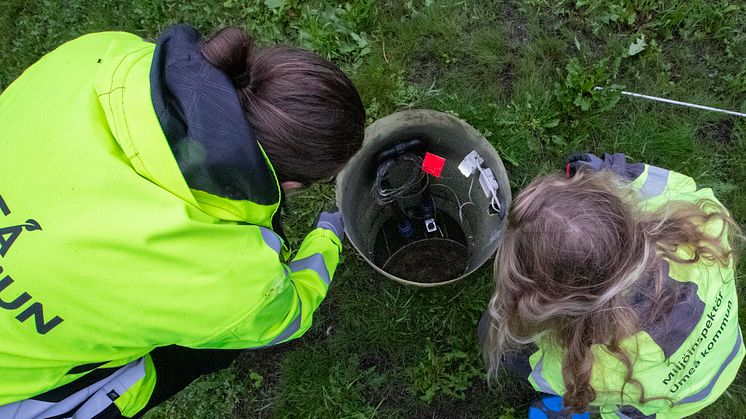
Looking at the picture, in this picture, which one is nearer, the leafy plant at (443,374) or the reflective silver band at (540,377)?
the reflective silver band at (540,377)

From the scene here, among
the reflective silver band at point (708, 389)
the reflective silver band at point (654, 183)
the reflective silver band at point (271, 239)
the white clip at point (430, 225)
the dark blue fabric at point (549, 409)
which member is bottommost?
the dark blue fabric at point (549, 409)

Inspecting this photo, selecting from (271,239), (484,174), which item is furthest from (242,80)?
(484,174)

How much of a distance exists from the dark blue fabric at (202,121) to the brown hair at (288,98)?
2.9 inches

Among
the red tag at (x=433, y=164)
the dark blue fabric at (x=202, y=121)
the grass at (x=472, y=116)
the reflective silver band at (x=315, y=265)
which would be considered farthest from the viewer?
the grass at (x=472, y=116)

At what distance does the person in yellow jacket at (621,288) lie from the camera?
1.25m

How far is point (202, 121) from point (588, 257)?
0.97 m

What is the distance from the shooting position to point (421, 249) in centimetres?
245

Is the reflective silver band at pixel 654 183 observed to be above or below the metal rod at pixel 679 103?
above

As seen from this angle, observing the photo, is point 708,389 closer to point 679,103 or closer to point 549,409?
point 549,409

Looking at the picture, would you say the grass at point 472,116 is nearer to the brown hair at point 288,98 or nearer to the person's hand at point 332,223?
the person's hand at point 332,223

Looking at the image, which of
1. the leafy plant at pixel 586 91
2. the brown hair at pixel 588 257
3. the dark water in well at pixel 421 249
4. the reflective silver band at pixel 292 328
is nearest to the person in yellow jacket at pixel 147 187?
the reflective silver band at pixel 292 328

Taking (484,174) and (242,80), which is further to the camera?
(484,174)

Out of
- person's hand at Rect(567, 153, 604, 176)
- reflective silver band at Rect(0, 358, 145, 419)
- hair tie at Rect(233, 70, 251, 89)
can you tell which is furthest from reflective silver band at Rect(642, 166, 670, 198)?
reflective silver band at Rect(0, 358, 145, 419)

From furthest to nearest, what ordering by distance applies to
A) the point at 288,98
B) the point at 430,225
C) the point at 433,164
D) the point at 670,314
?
the point at 430,225, the point at 433,164, the point at 670,314, the point at 288,98
